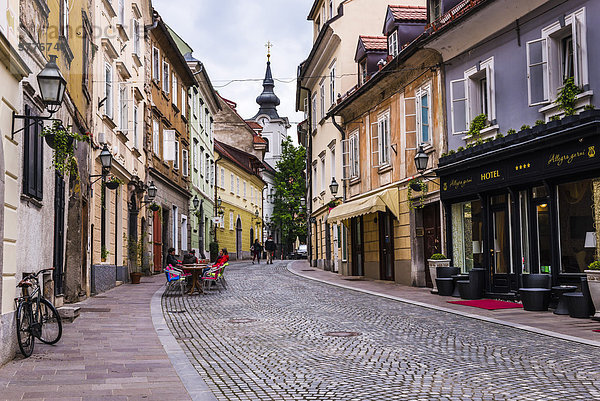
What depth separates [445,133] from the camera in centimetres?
1883

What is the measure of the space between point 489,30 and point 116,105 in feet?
37.8

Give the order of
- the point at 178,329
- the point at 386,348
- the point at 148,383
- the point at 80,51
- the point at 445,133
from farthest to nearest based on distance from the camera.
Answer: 1. the point at 445,133
2. the point at 80,51
3. the point at 178,329
4. the point at 386,348
5. the point at 148,383

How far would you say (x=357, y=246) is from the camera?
2762 centimetres

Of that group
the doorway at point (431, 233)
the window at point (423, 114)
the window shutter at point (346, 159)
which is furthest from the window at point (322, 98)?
the doorway at point (431, 233)

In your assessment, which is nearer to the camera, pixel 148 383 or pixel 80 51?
pixel 148 383

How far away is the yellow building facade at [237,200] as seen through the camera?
49531mm

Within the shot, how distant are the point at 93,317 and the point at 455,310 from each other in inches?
278

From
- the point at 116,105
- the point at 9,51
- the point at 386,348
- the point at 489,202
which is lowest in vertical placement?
the point at 386,348

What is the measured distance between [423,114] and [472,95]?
10.0 feet

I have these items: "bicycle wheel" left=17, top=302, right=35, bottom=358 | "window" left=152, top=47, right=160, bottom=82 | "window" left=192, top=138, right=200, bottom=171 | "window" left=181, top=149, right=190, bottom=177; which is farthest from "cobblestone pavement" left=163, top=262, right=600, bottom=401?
"window" left=192, top=138, right=200, bottom=171

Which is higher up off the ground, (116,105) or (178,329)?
(116,105)

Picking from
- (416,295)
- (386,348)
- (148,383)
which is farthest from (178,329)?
(416,295)

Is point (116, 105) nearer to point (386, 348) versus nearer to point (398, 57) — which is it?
point (398, 57)

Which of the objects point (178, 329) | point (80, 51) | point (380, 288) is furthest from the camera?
point (380, 288)
